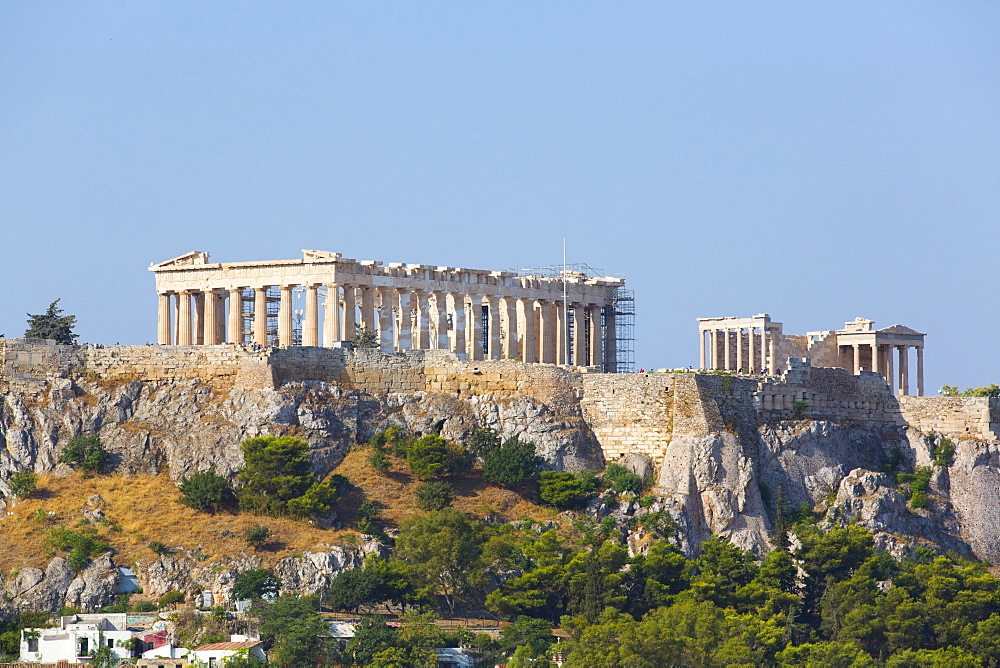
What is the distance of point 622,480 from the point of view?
4227 inches

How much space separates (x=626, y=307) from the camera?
14262 cm

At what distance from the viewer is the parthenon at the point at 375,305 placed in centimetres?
12369

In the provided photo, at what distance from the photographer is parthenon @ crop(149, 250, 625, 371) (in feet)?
406

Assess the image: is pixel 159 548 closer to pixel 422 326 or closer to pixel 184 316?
pixel 184 316

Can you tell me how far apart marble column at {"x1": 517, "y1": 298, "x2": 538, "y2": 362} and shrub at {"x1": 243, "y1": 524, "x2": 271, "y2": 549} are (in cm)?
3334

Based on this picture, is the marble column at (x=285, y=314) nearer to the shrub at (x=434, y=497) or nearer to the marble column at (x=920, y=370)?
the shrub at (x=434, y=497)

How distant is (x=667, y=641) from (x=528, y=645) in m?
5.27

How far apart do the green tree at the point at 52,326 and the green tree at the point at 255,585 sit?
2598cm

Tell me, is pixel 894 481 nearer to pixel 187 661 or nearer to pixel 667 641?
pixel 667 641

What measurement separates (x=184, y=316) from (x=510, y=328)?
56.6 feet

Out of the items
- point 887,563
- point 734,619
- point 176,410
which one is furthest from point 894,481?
point 176,410

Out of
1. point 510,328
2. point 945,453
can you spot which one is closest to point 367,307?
point 510,328

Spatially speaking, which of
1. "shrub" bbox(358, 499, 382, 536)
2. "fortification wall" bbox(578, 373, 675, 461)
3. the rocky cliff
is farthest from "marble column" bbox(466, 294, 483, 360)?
"shrub" bbox(358, 499, 382, 536)

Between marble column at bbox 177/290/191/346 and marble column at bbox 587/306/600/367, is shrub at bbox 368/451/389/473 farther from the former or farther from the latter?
marble column at bbox 587/306/600/367
